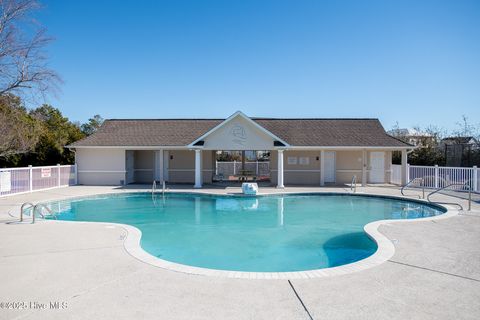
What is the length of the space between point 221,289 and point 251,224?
7.21 meters

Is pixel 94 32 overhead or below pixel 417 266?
overhead

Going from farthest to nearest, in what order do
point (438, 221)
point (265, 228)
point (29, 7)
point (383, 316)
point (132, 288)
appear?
1. point (29, 7)
2. point (265, 228)
3. point (438, 221)
4. point (132, 288)
5. point (383, 316)

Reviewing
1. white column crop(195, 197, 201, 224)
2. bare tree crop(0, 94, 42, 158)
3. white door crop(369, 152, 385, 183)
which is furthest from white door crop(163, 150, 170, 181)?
white door crop(369, 152, 385, 183)

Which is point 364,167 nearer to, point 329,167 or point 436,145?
point 329,167

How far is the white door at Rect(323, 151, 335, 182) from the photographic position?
22.0 m

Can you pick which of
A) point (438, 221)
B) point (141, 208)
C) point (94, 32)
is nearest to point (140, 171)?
point (141, 208)

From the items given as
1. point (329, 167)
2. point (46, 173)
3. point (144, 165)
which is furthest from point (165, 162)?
point (329, 167)

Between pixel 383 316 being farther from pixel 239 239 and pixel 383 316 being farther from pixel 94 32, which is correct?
pixel 94 32

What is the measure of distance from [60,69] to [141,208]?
25.8 feet

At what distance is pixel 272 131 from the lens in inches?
920

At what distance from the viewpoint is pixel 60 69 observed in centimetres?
1508

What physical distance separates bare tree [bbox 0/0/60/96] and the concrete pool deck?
10.8 metres

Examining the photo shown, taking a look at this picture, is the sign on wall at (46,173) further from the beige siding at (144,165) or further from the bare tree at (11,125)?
the beige siding at (144,165)

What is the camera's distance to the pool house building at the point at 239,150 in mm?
19766
